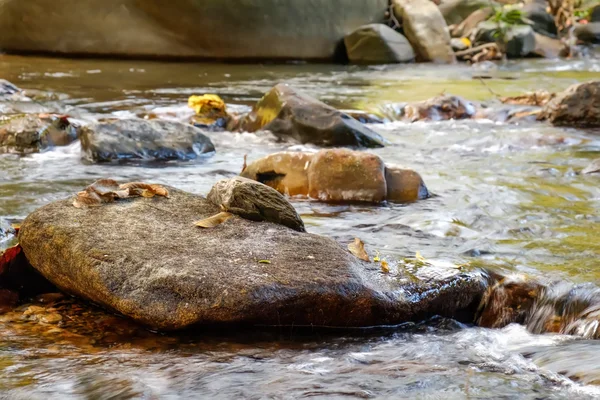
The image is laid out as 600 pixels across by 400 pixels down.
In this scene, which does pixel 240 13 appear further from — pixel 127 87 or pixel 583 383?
pixel 583 383

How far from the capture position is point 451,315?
357 cm

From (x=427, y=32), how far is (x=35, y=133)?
13282 mm

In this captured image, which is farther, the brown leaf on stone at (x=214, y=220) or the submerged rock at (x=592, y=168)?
the submerged rock at (x=592, y=168)

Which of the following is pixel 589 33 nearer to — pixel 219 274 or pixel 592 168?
pixel 592 168

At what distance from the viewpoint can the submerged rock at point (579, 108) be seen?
906 centimetres

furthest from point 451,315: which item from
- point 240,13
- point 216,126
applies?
point 240,13

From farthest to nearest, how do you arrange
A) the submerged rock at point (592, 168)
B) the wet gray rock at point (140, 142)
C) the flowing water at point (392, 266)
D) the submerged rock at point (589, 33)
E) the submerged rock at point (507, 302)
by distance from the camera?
the submerged rock at point (589, 33) < the wet gray rock at point (140, 142) < the submerged rock at point (592, 168) < the submerged rock at point (507, 302) < the flowing water at point (392, 266)

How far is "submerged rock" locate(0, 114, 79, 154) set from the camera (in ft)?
24.3

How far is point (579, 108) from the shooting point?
9.13 metres

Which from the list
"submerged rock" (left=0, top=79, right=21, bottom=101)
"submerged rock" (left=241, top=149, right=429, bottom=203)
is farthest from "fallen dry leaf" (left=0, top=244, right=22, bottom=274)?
"submerged rock" (left=0, top=79, right=21, bottom=101)

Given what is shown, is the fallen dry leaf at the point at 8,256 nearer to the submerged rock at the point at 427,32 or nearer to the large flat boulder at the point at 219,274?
the large flat boulder at the point at 219,274

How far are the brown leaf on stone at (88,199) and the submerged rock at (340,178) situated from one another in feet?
6.59

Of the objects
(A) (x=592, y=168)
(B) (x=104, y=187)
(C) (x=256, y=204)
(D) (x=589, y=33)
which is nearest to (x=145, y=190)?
(B) (x=104, y=187)

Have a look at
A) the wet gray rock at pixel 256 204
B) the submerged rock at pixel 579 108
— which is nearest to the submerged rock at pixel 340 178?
the wet gray rock at pixel 256 204
